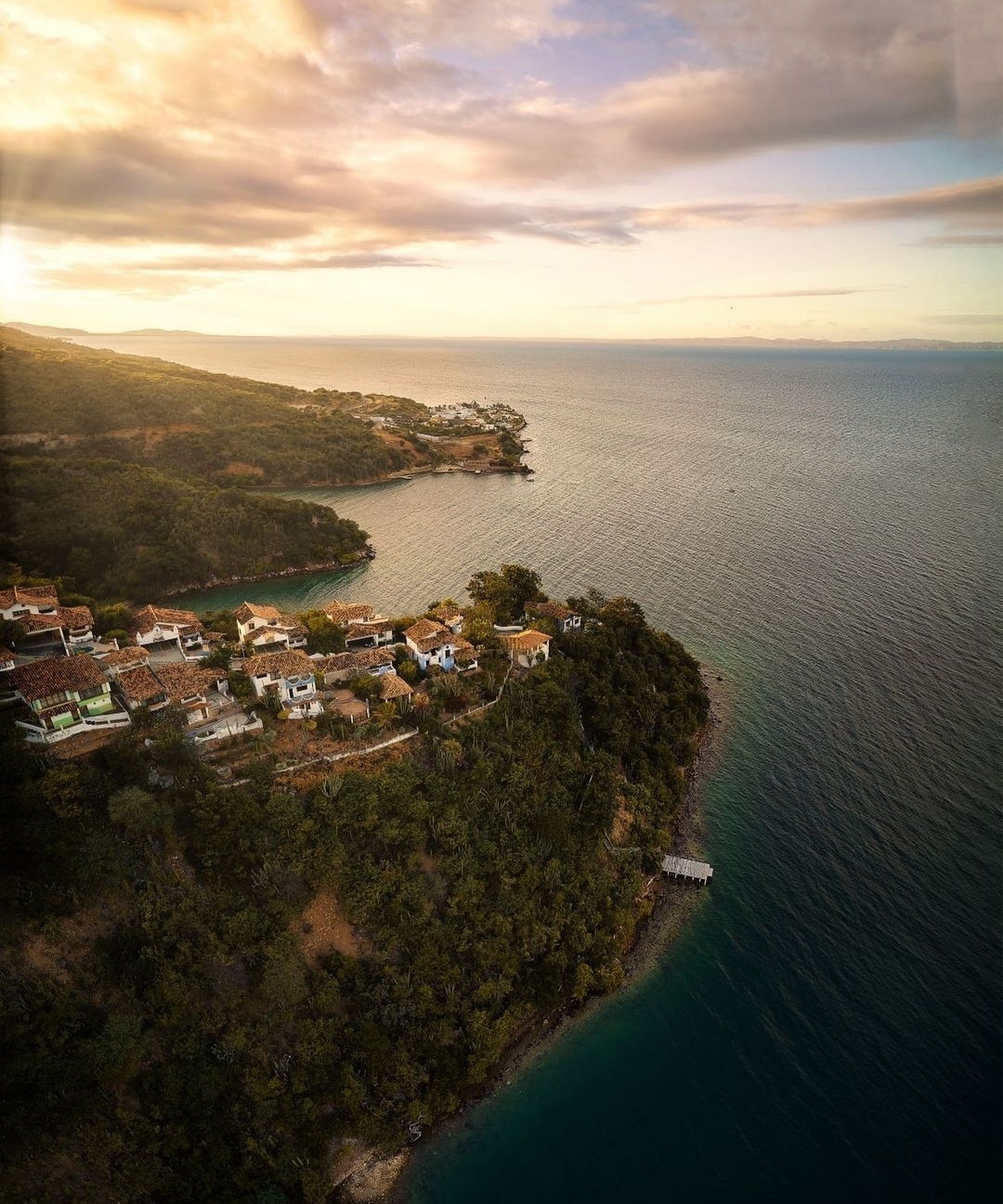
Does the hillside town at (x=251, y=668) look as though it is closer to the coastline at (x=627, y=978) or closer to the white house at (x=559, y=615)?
the white house at (x=559, y=615)

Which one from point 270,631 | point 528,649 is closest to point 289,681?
point 270,631

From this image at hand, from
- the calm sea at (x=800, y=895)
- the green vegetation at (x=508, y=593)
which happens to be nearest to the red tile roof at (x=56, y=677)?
the green vegetation at (x=508, y=593)

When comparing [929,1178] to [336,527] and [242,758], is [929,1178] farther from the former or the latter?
[336,527]

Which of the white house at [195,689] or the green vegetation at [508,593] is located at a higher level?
the green vegetation at [508,593]

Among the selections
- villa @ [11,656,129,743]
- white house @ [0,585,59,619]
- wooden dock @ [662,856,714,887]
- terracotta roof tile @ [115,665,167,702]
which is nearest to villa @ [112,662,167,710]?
terracotta roof tile @ [115,665,167,702]

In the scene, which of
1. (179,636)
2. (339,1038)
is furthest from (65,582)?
(339,1038)

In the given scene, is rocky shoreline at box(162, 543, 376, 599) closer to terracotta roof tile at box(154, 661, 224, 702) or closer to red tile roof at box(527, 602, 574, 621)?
red tile roof at box(527, 602, 574, 621)

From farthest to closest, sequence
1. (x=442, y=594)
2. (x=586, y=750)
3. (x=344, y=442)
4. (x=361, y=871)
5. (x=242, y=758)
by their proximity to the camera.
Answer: (x=344, y=442) → (x=442, y=594) → (x=586, y=750) → (x=242, y=758) → (x=361, y=871)
